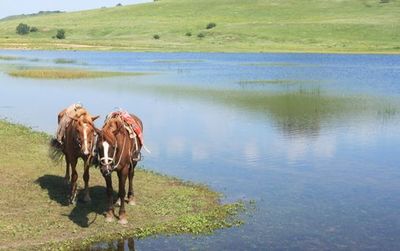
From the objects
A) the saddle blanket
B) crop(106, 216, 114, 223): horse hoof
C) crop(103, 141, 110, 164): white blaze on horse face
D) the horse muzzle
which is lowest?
crop(106, 216, 114, 223): horse hoof

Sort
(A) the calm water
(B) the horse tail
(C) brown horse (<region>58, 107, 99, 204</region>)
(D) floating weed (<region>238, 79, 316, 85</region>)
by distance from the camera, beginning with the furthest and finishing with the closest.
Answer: (D) floating weed (<region>238, 79, 316, 85</region>) < (B) the horse tail < (C) brown horse (<region>58, 107, 99, 204</region>) < (A) the calm water

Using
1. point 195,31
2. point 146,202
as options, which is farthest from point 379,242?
point 195,31

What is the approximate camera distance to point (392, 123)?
98.4ft

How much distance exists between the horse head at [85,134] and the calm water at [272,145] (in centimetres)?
256

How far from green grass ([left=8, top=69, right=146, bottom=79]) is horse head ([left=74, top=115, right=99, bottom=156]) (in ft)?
143

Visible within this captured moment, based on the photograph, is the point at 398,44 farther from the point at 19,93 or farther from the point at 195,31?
the point at 19,93

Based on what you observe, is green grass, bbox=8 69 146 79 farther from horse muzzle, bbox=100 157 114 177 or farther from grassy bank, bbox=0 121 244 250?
horse muzzle, bbox=100 157 114 177

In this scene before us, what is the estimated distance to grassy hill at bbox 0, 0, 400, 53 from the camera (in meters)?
122

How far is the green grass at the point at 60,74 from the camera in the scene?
57.3 metres

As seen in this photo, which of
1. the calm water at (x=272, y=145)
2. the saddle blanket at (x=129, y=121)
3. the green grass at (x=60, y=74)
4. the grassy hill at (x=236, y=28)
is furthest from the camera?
the grassy hill at (x=236, y=28)

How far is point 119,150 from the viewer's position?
13.5 m

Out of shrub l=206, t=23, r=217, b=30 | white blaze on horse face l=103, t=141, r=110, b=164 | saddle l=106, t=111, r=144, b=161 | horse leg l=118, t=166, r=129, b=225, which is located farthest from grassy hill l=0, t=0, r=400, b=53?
white blaze on horse face l=103, t=141, r=110, b=164

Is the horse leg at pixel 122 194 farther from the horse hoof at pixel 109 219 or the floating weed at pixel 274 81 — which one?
the floating weed at pixel 274 81

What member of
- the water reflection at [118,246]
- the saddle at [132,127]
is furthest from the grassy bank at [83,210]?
the saddle at [132,127]
